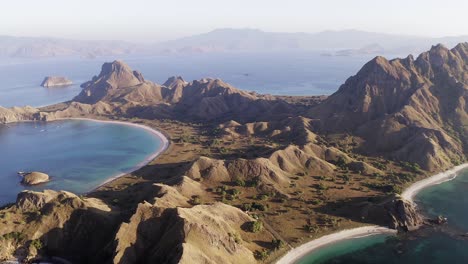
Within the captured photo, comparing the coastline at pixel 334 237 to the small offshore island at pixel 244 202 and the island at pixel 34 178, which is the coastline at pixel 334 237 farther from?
the island at pixel 34 178

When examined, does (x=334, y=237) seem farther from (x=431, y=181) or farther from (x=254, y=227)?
(x=431, y=181)

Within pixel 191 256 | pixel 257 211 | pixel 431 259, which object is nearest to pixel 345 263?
pixel 431 259

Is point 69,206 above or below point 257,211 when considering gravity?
above

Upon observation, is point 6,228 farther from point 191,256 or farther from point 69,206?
point 191,256

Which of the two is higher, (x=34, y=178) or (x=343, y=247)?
(x=343, y=247)

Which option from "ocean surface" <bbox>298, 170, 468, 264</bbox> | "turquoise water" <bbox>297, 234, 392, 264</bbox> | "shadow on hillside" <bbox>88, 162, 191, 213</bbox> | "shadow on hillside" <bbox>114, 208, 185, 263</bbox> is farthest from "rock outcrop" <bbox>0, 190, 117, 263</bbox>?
"ocean surface" <bbox>298, 170, 468, 264</bbox>

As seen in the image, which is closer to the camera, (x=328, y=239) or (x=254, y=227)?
(x=254, y=227)

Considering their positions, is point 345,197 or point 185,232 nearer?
point 185,232

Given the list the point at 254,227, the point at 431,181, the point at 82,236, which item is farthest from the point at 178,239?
the point at 431,181
